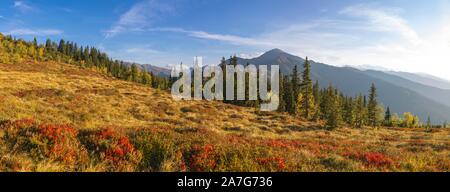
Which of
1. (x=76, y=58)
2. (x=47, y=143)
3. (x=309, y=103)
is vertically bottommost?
(x=309, y=103)

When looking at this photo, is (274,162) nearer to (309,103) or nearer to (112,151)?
(112,151)

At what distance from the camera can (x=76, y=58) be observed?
564 ft

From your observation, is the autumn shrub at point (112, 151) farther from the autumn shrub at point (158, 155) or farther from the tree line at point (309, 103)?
the tree line at point (309, 103)

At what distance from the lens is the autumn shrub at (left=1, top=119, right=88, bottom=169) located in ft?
25.9

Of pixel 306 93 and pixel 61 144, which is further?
pixel 306 93

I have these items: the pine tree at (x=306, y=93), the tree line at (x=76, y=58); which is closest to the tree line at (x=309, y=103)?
the pine tree at (x=306, y=93)

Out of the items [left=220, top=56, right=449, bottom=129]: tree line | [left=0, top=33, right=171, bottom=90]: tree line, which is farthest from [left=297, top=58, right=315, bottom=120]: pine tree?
[left=0, top=33, right=171, bottom=90]: tree line

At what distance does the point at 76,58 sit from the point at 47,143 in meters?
186

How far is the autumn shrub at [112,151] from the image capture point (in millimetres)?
8006

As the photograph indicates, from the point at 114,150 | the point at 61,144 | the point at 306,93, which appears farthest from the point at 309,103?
the point at 61,144

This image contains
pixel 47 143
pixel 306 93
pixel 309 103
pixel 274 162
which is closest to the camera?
pixel 274 162
